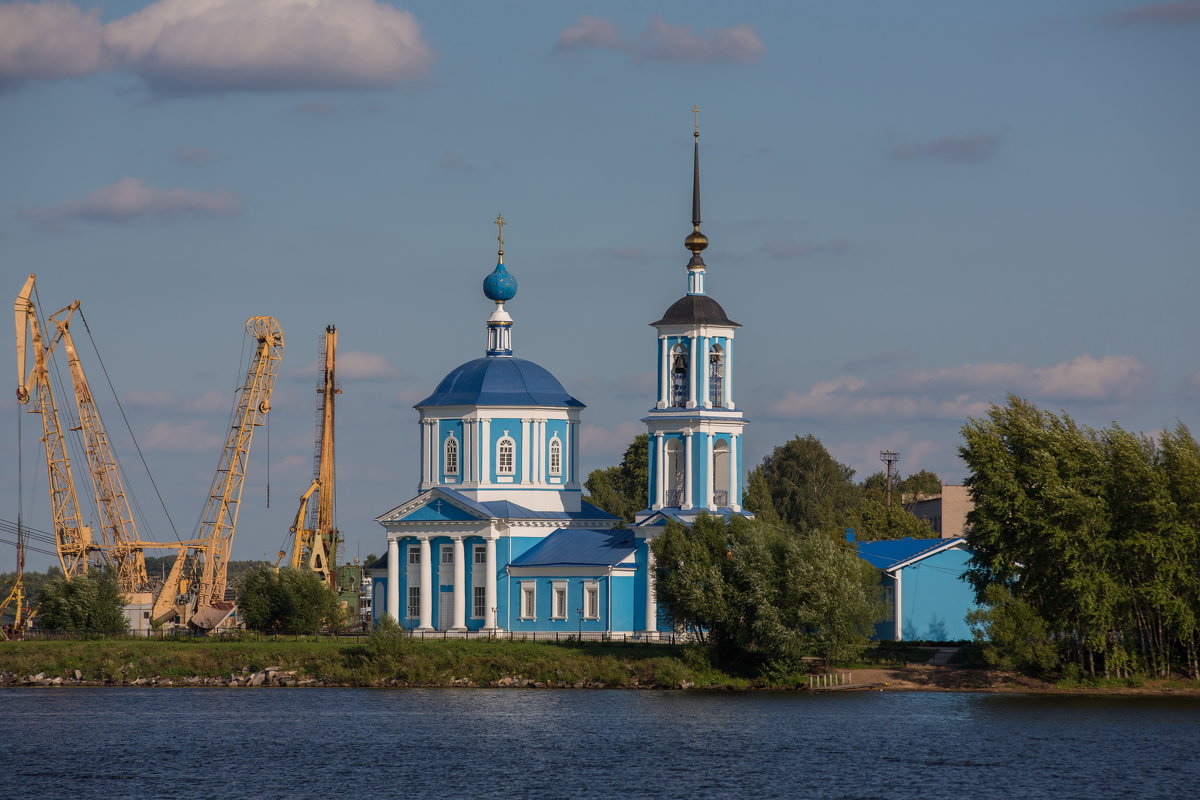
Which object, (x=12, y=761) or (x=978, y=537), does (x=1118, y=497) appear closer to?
(x=978, y=537)

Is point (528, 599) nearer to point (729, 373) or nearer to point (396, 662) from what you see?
point (396, 662)

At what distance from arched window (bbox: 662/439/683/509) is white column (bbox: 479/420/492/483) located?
8200mm

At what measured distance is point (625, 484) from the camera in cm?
12119

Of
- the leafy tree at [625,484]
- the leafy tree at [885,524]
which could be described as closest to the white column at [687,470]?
the leafy tree at [885,524]

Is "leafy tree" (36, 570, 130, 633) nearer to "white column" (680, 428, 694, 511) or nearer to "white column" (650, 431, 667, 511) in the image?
"white column" (650, 431, 667, 511)

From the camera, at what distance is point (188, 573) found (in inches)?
3834

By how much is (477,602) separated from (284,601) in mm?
7748

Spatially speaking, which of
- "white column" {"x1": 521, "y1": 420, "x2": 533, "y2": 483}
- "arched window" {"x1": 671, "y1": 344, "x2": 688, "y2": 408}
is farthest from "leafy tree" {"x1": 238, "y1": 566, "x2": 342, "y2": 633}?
"arched window" {"x1": 671, "y1": 344, "x2": 688, "y2": 408}

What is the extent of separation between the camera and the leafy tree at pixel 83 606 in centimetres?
7906

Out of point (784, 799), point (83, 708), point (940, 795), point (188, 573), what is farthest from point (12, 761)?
point (188, 573)

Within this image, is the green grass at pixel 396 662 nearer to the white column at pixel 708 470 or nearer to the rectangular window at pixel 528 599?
the rectangular window at pixel 528 599

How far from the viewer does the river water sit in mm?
47125

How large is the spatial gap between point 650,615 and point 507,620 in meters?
6.41

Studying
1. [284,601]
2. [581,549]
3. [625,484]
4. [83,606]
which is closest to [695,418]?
[581,549]
